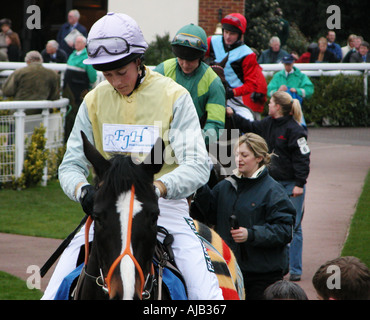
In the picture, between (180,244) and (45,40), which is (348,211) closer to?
(180,244)

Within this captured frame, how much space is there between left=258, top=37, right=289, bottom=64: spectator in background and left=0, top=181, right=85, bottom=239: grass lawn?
331 inches

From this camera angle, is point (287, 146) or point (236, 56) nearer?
point (287, 146)

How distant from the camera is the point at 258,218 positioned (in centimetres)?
556

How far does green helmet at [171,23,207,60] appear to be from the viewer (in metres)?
6.35

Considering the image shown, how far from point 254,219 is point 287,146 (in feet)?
7.56

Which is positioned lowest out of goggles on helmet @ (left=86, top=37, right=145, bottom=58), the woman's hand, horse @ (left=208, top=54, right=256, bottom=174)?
the woman's hand

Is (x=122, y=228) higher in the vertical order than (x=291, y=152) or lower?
higher

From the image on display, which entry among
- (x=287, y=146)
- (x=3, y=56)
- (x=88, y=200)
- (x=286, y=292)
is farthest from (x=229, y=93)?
(x=3, y=56)

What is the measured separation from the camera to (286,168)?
7711 millimetres

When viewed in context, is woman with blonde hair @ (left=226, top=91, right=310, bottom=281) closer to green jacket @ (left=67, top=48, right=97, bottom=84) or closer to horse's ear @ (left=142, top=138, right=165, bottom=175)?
horse's ear @ (left=142, top=138, right=165, bottom=175)

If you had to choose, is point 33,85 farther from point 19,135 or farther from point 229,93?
point 229,93

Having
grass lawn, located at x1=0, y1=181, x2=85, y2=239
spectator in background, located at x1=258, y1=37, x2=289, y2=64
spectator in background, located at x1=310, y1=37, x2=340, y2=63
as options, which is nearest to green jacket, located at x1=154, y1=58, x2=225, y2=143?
grass lawn, located at x1=0, y1=181, x2=85, y2=239

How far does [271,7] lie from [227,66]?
1723cm

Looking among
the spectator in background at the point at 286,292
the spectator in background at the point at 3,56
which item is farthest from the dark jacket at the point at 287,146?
the spectator in background at the point at 3,56
